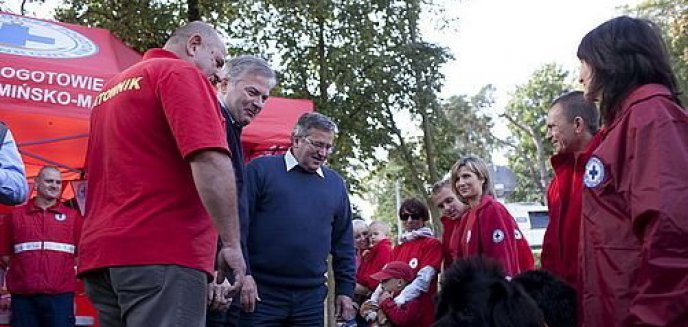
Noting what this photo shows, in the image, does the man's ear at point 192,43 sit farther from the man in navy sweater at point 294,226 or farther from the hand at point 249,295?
the man in navy sweater at point 294,226

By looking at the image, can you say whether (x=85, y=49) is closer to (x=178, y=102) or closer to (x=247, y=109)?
(x=247, y=109)

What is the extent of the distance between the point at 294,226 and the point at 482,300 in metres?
2.10

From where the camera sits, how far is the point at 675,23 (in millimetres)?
26500

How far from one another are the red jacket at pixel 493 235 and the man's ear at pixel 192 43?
6.85ft

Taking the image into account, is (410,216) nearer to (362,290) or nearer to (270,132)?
(362,290)

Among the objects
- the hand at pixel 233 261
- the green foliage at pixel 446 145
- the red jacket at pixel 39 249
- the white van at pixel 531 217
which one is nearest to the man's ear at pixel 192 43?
the hand at pixel 233 261

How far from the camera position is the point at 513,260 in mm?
4707

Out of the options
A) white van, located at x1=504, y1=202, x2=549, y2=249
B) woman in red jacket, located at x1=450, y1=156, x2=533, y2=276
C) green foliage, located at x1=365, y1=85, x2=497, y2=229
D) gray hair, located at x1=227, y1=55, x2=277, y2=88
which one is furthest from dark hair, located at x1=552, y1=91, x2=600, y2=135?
white van, located at x1=504, y1=202, x2=549, y2=249

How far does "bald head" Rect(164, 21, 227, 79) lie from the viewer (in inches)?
135

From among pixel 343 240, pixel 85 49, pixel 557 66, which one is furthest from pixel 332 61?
pixel 557 66

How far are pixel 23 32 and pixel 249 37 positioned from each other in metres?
10.1

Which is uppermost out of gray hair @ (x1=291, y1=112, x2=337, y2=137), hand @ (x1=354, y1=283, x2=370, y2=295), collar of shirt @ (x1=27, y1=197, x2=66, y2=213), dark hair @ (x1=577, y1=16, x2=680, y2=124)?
dark hair @ (x1=577, y1=16, x2=680, y2=124)

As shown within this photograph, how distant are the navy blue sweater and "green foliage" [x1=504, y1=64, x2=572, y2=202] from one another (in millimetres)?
49551

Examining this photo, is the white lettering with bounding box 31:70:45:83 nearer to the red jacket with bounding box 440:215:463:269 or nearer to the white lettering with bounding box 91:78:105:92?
the white lettering with bounding box 91:78:105:92
